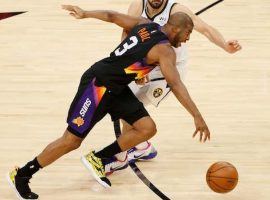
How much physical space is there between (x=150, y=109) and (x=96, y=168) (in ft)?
6.77

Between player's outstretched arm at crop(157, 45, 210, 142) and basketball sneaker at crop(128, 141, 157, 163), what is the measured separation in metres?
1.39

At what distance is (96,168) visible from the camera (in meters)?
6.25

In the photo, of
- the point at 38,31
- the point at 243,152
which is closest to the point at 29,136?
the point at 243,152

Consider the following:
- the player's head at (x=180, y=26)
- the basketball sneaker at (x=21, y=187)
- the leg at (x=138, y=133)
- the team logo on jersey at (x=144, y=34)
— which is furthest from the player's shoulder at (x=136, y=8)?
the basketball sneaker at (x=21, y=187)

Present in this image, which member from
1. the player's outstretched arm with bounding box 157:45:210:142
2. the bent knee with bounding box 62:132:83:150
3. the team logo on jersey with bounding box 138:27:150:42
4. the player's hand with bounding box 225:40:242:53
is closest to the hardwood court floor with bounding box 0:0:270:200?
the bent knee with bounding box 62:132:83:150

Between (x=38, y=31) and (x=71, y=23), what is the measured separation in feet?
2.32

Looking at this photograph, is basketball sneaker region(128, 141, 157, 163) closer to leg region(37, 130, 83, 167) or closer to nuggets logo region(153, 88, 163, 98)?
nuggets logo region(153, 88, 163, 98)

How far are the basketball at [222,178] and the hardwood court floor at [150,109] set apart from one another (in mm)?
278

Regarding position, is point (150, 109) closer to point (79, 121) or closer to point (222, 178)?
point (79, 121)

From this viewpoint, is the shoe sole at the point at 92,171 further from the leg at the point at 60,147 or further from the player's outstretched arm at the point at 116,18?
the player's outstretched arm at the point at 116,18

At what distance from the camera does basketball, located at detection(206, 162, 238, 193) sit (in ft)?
19.2

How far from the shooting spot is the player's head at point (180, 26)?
563 cm

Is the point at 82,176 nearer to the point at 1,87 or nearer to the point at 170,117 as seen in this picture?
the point at 170,117

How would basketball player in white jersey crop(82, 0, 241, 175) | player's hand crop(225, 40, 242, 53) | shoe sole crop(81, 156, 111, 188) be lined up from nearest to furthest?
shoe sole crop(81, 156, 111, 188) < player's hand crop(225, 40, 242, 53) < basketball player in white jersey crop(82, 0, 241, 175)
